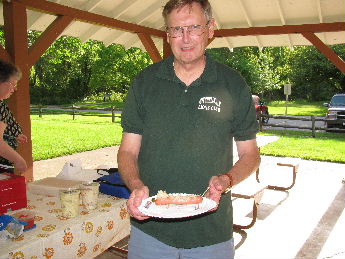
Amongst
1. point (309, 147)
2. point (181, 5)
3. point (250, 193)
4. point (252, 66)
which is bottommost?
point (309, 147)

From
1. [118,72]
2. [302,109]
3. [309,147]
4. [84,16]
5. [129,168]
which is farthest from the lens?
[118,72]

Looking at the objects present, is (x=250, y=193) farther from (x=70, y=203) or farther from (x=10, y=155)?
(x=10, y=155)

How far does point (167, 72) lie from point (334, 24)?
6479 millimetres

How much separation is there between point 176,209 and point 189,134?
1.39ft

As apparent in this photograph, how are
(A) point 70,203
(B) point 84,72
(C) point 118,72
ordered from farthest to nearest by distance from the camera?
(B) point 84,72
(C) point 118,72
(A) point 70,203

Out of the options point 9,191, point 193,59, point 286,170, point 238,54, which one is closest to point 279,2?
point 286,170

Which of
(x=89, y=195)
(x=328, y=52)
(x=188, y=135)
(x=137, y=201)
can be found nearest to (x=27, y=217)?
(x=89, y=195)

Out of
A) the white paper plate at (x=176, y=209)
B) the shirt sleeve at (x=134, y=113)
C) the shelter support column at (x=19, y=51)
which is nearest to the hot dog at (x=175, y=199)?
the white paper plate at (x=176, y=209)

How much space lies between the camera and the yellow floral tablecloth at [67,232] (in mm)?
2233

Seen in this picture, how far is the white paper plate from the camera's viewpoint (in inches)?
73.6

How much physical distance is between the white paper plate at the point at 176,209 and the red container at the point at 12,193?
1.21 meters

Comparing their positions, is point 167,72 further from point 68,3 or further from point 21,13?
point 68,3

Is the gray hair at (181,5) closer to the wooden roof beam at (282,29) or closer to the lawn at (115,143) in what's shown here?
the wooden roof beam at (282,29)

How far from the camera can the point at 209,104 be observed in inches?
81.4
